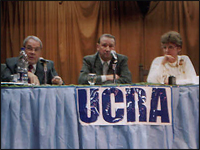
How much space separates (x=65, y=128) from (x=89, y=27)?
2.77 m

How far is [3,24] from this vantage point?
13.8 ft

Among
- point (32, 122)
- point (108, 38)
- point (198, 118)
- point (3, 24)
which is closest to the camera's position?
point (32, 122)

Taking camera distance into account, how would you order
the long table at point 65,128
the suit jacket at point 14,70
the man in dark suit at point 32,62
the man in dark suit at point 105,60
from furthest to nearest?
the man in dark suit at point 105,60
the man in dark suit at point 32,62
the suit jacket at point 14,70
the long table at point 65,128

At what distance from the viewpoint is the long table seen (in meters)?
1.75

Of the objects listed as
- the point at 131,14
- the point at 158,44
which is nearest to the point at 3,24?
the point at 131,14

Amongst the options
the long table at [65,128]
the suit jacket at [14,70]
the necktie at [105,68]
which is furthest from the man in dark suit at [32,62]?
the long table at [65,128]

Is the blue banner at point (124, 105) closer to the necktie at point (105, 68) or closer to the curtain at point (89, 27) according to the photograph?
the necktie at point (105, 68)

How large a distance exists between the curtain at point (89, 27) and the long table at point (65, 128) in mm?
2495

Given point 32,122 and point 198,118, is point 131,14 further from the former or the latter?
point 32,122

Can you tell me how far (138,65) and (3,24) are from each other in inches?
91.1

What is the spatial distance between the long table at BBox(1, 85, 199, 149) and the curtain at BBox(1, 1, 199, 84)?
2.49 meters

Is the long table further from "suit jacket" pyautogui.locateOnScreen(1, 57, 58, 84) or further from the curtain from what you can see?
the curtain

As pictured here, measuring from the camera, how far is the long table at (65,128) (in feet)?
5.75

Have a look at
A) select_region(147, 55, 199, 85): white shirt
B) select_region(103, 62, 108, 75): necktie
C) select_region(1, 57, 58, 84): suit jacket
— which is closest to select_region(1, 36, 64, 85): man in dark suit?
select_region(1, 57, 58, 84): suit jacket
